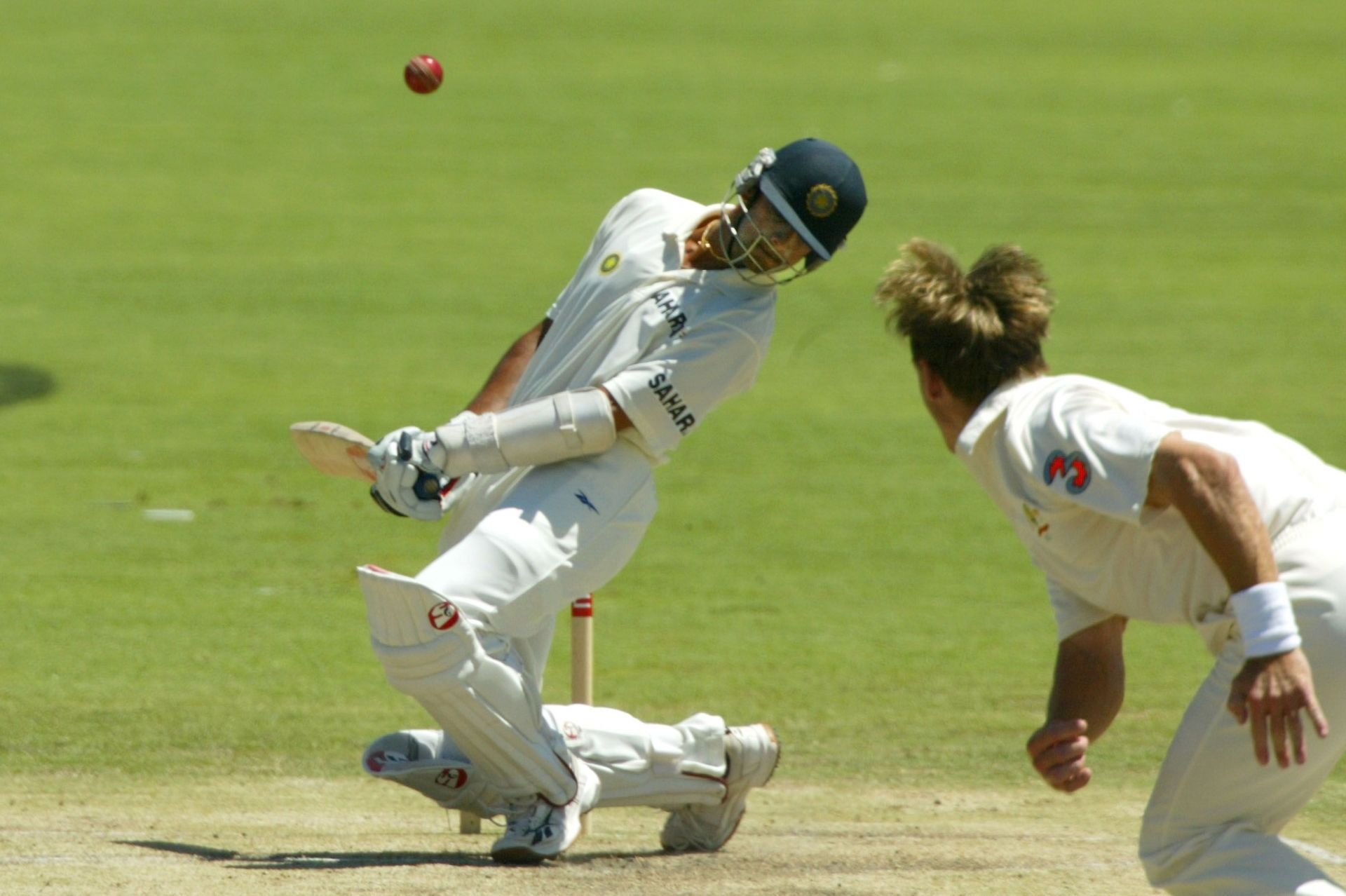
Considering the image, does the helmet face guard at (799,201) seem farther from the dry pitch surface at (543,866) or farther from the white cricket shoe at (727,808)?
the dry pitch surface at (543,866)

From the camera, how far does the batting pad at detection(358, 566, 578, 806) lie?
459 cm

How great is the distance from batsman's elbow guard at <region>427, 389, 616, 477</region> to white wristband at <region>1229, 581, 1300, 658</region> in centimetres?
191

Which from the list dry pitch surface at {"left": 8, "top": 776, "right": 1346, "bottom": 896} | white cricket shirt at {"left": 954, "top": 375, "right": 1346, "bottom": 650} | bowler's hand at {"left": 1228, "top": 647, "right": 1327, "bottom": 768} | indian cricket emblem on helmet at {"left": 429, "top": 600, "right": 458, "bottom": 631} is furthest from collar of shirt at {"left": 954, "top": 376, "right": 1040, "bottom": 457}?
indian cricket emblem on helmet at {"left": 429, "top": 600, "right": 458, "bottom": 631}

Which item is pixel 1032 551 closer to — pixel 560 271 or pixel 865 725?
pixel 865 725

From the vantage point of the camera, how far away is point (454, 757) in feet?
16.7

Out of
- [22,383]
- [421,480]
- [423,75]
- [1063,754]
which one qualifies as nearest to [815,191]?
[421,480]

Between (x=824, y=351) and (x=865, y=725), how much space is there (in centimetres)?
692

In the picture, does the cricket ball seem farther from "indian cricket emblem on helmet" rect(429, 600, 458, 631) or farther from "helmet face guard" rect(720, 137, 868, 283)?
"indian cricket emblem on helmet" rect(429, 600, 458, 631)

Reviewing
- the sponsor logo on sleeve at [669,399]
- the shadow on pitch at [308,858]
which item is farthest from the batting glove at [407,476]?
the shadow on pitch at [308,858]

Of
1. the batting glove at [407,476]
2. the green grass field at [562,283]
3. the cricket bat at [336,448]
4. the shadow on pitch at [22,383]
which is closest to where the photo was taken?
the batting glove at [407,476]

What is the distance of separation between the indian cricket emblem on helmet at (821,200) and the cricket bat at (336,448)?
121cm

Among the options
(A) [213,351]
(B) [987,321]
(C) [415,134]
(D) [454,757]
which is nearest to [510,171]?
(C) [415,134]

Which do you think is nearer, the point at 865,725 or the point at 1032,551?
the point at 1032,551

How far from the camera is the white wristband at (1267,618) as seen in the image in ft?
11.1
